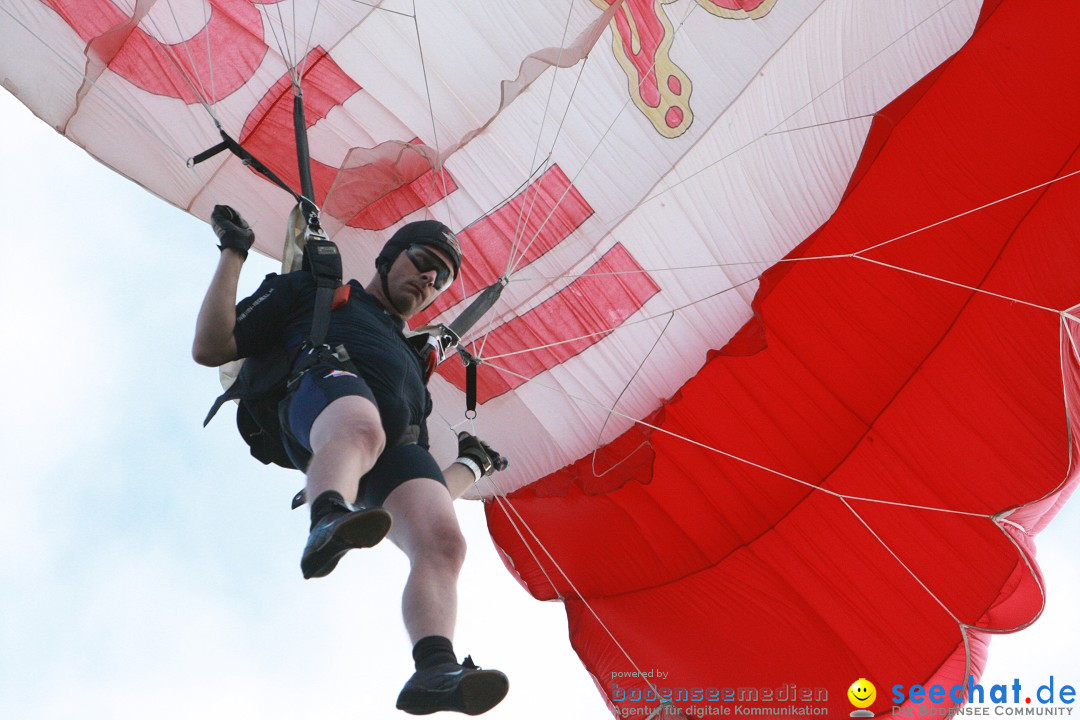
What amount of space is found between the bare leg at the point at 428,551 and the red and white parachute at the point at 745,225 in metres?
1.68

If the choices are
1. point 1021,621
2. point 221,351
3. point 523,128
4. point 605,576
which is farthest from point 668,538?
point 221,351

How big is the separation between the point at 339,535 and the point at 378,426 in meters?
0.41

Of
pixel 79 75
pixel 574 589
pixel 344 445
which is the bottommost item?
pixel 574 589

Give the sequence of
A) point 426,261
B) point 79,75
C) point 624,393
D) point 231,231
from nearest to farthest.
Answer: point 231,231 < point 426,261 < point 79,75 < point 624,393

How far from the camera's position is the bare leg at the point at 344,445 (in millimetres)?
2750

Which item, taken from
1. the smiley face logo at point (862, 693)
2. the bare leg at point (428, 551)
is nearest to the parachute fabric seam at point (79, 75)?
the bare leg at point (428, 551)

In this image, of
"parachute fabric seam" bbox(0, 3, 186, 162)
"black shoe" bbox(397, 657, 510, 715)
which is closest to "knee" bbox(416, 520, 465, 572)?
"black shoe" bbox(397, 657, 510, 715)

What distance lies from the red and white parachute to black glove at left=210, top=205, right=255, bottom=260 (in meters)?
1.46

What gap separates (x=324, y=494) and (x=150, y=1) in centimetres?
216

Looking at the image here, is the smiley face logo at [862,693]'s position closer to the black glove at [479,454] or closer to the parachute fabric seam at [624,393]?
the parachute fabric seam at [624,393]

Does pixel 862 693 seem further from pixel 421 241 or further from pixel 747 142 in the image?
pixel 421 241

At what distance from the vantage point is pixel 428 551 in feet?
9.84

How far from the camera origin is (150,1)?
411cm

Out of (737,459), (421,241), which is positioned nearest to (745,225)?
(737,459)
